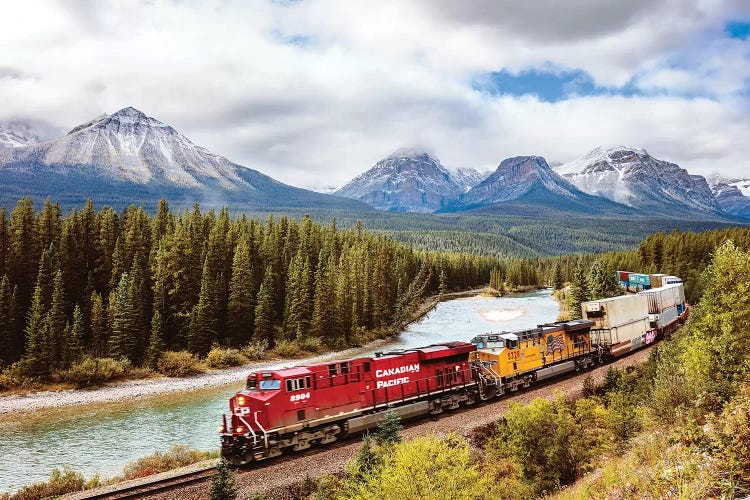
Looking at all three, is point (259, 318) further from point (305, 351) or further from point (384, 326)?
point (384, 326)

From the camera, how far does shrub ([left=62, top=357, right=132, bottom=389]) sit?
51.3m

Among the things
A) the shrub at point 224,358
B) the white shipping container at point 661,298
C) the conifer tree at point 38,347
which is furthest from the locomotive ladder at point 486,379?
the conifer tree at point 38,347

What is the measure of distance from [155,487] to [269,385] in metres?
7.15

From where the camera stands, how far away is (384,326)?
92.7 metres

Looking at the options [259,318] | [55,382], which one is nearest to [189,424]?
[55,382]

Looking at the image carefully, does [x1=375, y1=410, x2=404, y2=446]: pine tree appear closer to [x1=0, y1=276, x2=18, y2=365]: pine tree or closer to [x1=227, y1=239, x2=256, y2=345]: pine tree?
[x1=227, y1=239, x2=256, y2=345]: pine tree

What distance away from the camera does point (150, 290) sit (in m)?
66.6

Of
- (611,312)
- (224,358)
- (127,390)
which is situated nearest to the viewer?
(611,312)

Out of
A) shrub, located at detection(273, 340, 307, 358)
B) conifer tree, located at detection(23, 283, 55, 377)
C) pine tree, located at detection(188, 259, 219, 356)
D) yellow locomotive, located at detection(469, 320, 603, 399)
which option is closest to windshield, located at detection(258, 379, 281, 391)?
yellow locomotive, located at detection(469, 320, 603, 399)

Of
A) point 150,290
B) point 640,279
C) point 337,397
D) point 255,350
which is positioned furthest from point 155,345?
point 640,279

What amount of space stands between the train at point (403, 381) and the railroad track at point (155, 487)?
1.69m

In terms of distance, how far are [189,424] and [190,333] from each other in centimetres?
2498

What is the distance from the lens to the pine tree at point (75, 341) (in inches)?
2137

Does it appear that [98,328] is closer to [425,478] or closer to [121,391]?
[121,391]
